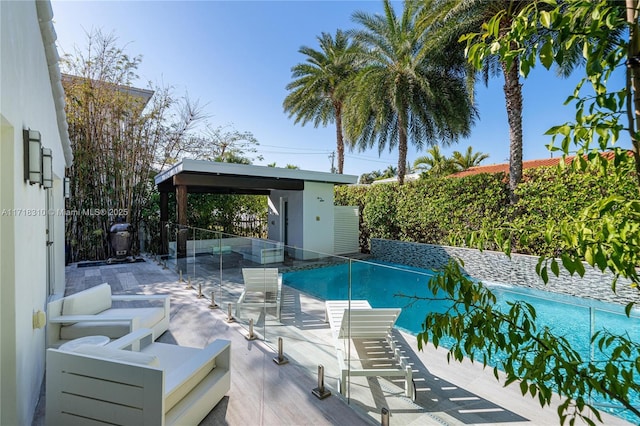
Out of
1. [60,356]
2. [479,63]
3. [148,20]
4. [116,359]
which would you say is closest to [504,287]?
[479,63]

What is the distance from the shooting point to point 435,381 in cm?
339

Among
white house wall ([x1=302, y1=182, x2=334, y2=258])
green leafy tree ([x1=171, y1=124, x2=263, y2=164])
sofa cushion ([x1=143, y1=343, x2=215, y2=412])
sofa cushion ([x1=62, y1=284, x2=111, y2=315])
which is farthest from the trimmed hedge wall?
green leafy tree ([x1=171, y1=124, x2=263, y2=164])

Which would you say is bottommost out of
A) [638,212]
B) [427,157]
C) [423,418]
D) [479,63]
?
[423,418]

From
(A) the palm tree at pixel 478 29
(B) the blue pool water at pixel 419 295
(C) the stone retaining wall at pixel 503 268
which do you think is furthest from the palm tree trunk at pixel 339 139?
(B) the blue pool water at pixel 419 295

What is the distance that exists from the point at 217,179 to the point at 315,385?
7.21 m

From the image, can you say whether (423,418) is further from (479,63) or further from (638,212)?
(479,63)

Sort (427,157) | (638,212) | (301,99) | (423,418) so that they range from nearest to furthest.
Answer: (638,212) → (423,418) → (301,99) → (427,157)

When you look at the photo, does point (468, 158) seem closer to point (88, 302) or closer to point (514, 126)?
point (514, 126)

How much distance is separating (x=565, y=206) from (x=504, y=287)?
8.40m

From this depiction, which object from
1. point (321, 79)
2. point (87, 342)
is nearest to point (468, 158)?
point (321, 79)

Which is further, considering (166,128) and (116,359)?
(166,128)

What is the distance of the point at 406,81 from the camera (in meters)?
11.8

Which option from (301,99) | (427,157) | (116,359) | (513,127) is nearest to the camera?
(116,359)

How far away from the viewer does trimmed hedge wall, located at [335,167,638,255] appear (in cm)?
845
